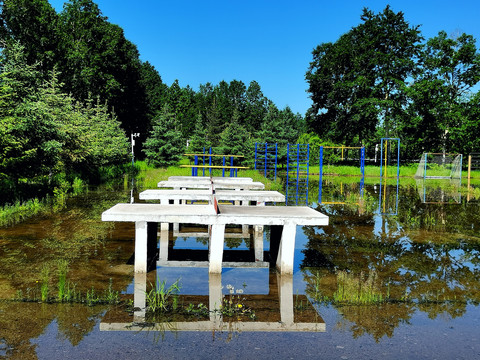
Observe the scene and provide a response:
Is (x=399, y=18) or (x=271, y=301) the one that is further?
(x=399, y=18)

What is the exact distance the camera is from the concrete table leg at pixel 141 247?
6609 mm

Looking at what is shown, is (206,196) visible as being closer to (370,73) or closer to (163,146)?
(163,146)

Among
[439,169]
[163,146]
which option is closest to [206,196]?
[163,146]

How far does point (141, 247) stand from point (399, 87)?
44.7 metres

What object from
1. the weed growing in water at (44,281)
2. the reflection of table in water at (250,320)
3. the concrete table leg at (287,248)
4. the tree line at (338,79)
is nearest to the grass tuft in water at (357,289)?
the reflection of table in water at (250,320)

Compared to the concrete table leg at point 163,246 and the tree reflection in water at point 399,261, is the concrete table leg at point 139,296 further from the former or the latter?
the tree reflection in water at point 399,261

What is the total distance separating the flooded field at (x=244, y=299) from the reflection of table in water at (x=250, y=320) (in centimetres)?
2

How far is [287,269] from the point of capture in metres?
6.82

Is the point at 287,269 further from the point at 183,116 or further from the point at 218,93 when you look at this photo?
the point at 218,93

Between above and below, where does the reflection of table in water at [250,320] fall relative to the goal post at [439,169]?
below

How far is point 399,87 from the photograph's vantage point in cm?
4666

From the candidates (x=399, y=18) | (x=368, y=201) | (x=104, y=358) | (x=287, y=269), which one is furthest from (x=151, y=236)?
(x=399, y=18)

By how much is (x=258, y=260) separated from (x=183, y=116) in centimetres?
7972

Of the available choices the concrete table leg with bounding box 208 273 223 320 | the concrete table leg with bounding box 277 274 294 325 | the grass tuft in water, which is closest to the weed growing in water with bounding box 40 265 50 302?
the concrete table leg with bounding box 208 273 223 320
